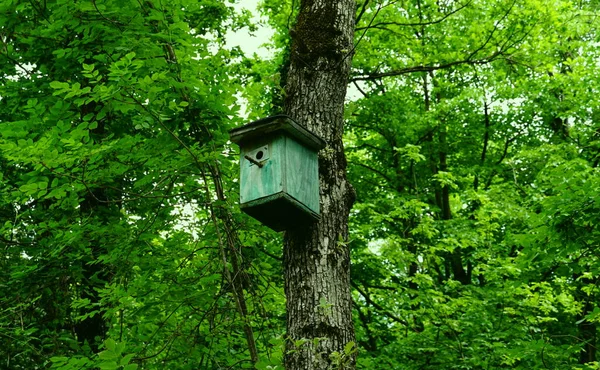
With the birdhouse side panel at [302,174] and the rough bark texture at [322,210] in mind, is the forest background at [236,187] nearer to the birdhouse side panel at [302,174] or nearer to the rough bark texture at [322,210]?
the rough bark texture at [322,210]

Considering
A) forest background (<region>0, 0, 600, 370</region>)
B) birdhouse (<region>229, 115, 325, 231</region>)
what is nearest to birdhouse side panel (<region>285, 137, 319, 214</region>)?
birdhouse (<region>229, 115, 325, 231</region>)

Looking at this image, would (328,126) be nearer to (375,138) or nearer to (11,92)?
(11,92)

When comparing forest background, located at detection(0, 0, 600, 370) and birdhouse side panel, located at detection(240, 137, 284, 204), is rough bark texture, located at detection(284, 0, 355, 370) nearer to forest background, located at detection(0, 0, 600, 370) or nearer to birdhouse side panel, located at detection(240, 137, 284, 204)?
forest background, located at detection(0, 0, 600, 370)

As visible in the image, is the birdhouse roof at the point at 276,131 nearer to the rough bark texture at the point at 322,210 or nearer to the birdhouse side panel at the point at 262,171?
the birdhouse side panel at the point at 262,171

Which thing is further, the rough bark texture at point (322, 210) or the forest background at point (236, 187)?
the forest background at point (236, 187)

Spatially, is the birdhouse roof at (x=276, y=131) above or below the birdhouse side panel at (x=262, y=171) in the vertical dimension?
above

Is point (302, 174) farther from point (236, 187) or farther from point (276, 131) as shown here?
point (236, 187)

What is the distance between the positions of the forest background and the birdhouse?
1.24 ft

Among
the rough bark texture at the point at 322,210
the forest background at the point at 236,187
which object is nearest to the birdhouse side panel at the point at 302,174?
the rough bark texture at the point at 322,210

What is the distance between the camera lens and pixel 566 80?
32.5 feet

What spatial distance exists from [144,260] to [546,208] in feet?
10.3

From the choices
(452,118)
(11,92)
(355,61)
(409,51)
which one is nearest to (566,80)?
(452,118)

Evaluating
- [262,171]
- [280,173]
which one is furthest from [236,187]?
[280,173]

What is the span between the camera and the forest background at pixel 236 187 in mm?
3764
